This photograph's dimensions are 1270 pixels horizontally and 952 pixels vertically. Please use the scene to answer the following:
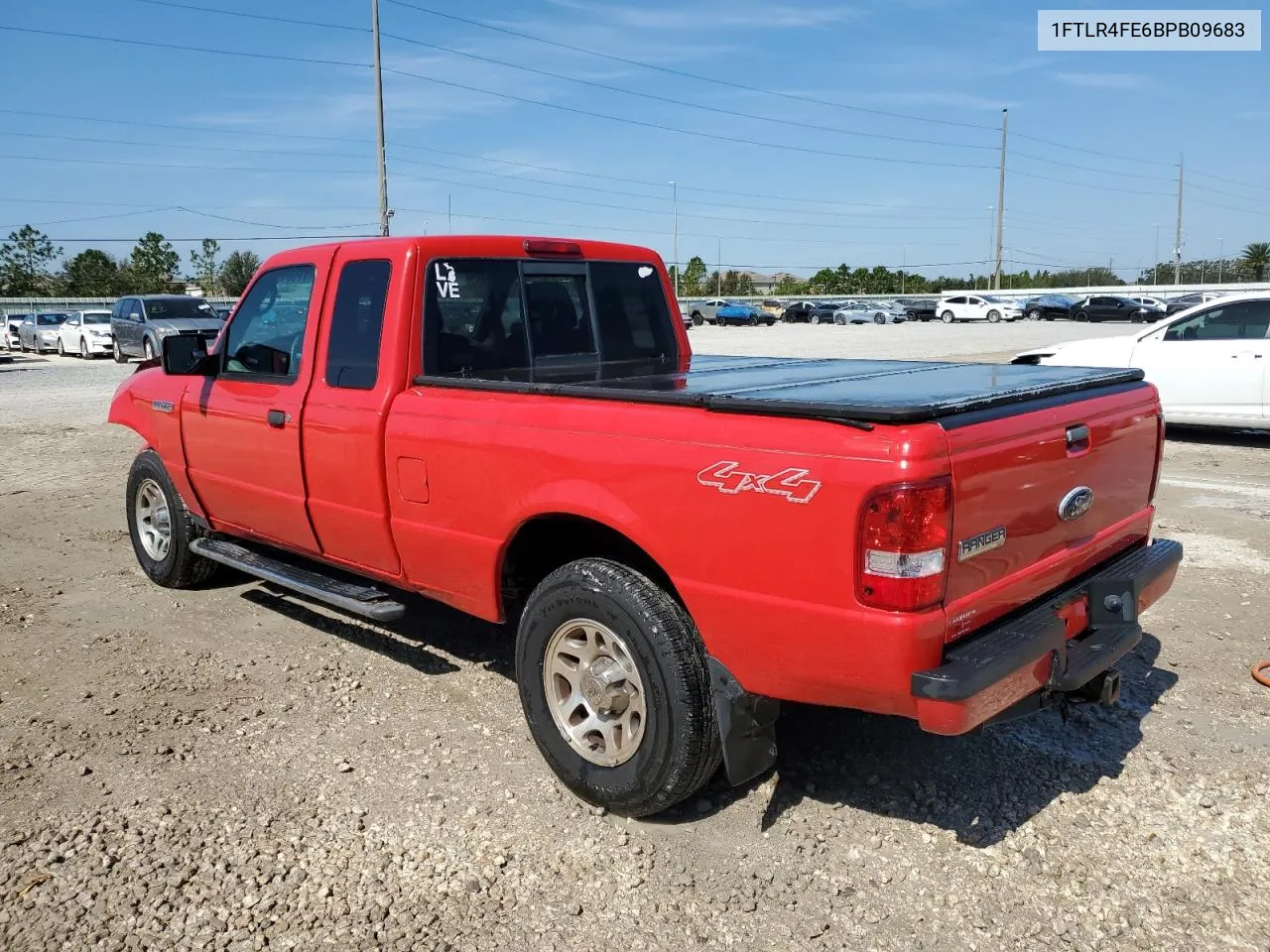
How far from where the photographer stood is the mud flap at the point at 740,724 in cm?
312

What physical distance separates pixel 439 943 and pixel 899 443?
6.21ft

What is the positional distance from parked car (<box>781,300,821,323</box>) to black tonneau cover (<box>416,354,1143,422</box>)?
5974 centimetres

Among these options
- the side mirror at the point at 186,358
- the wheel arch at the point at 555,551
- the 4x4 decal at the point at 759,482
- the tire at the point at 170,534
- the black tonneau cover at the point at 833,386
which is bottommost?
the tire at the point at 170,534

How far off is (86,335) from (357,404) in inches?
1181

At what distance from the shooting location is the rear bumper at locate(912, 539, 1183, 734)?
2.79m

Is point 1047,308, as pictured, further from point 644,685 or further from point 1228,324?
point 644,685

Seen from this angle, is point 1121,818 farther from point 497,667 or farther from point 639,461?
point 497,667

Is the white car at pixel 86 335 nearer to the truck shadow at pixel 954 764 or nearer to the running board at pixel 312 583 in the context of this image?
the running board at pixel 312 583

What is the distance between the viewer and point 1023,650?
9.83 ft

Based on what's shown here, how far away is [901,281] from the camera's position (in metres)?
100

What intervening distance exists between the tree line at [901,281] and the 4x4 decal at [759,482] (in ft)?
296

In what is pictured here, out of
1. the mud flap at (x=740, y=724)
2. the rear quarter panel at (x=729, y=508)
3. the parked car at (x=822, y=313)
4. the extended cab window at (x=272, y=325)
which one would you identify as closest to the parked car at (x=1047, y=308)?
the parked car at (x=822, y=313)

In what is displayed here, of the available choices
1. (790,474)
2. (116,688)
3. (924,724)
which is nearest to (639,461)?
(790,474)

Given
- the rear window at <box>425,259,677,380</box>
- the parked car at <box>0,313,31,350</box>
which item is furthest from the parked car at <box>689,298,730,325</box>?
the rear window at <box>425,259,677,380</box>
